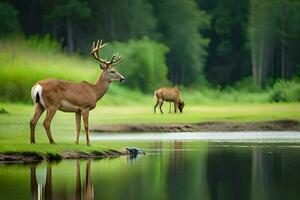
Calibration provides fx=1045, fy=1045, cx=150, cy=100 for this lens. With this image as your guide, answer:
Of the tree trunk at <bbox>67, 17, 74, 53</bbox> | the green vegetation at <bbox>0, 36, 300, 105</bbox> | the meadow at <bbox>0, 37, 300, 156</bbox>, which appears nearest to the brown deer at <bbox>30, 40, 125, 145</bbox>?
the meadow at <bbox>0, 37, 300, 156</bbox>

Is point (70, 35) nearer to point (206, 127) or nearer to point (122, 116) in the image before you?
point (122, 116)

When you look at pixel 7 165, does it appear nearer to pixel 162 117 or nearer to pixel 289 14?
pixel 162 117

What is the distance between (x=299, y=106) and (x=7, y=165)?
80.6 feet

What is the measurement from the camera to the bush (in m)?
48.0

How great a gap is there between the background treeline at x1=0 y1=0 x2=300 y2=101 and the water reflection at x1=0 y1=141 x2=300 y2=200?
3272cm

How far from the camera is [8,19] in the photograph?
57.7 meters

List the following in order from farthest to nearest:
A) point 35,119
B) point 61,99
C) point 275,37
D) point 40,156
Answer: point 275,37
point 61,99
point 35,119
point 40,156

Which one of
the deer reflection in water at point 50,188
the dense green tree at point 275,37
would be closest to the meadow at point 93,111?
the dense green tree at point 275,37

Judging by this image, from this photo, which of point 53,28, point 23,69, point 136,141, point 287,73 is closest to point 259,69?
point 287,73

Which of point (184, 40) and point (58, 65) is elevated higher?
point (184, 40)

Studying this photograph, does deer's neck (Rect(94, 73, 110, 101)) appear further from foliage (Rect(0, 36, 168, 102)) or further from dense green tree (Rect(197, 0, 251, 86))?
dense green tree (Rect(197, 0, 251, 86))

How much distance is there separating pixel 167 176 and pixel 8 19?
40078mm

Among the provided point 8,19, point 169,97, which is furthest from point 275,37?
point 169,97

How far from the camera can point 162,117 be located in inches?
1485
